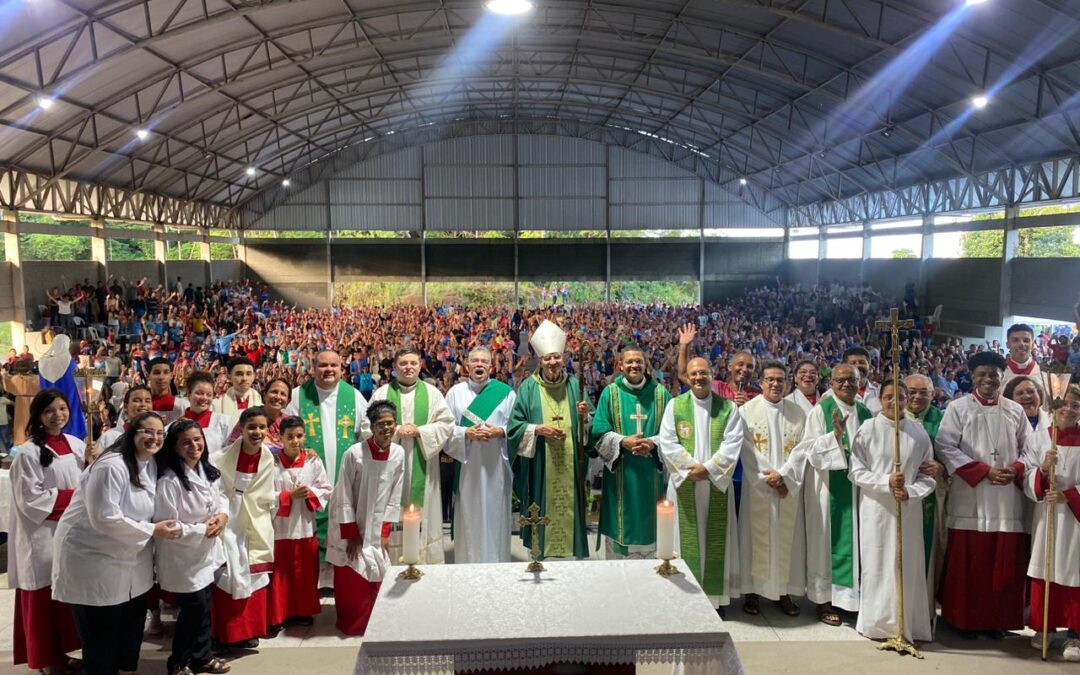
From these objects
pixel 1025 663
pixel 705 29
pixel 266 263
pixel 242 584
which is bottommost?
pixel 1025 663

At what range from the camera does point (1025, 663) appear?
14.0 ft

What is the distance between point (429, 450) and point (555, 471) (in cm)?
90

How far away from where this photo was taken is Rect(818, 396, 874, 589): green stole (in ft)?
15.7

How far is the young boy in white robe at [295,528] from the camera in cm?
467

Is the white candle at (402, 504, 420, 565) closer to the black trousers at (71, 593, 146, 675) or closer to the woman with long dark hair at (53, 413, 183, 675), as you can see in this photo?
the woman with long dark hair at (53, 413, 183, 675)

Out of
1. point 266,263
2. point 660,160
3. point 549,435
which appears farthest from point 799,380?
point 266,263

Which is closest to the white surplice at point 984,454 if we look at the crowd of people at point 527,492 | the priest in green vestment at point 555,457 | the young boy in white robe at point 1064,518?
the crowd of people at point 527,492

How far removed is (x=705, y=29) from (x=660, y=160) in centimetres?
1238

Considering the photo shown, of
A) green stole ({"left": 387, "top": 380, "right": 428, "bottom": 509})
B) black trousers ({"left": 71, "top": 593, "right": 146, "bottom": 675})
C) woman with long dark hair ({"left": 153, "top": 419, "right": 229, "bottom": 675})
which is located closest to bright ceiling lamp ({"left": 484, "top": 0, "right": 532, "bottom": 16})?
green stole ({"left": 387, "top": 380, "right": 428, "bottom": 509})

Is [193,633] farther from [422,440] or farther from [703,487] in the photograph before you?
[703,487]

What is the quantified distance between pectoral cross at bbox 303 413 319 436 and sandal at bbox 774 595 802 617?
3.44 metres

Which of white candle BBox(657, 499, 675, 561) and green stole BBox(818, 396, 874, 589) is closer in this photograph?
white candle BBox(657, 499, 675, 561)

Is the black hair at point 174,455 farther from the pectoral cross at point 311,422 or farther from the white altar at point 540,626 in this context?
the pectoral cross at point 311,422

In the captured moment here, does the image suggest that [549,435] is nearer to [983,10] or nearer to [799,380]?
[799,380]
